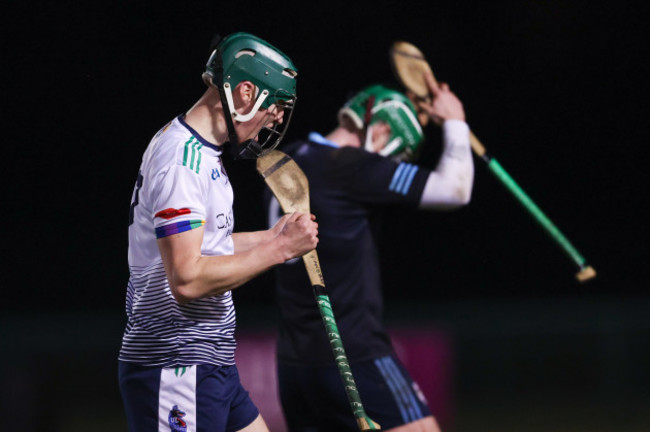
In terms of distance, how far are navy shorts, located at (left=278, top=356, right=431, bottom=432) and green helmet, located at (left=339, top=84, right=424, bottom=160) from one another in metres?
0.78

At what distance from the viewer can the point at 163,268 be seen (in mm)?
1899

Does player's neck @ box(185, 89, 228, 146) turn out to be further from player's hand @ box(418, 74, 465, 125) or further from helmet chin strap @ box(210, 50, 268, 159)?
player's hand @ box(418, 74, 465, 125)

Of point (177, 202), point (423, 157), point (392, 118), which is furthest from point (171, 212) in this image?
point (423, 157)

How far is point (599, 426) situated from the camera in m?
4.11

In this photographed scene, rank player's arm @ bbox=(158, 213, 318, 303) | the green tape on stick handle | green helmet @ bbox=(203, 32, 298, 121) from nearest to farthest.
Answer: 1. player's arm @ bbox=(158, 213, 318, 303)
2. green helmet @ bbox=(203, 32, 298, 121)
3. the green tape on stick handle

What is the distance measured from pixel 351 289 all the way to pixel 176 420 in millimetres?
879

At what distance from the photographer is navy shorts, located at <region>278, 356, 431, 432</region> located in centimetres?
253

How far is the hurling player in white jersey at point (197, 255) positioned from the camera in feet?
5.92

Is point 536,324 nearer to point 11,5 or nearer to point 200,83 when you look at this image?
point 200,83

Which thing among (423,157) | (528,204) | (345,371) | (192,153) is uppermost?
(423,157)

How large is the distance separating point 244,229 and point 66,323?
4.15ft

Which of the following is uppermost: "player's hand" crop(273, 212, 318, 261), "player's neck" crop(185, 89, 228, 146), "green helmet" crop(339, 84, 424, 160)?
"green helmet" crop(339, 84, 424, 160)

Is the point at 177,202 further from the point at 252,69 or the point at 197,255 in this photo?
the point at 252,69

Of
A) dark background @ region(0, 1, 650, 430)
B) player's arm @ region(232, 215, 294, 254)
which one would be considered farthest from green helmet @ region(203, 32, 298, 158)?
dark background @ region(0, 1, 650, 430)
